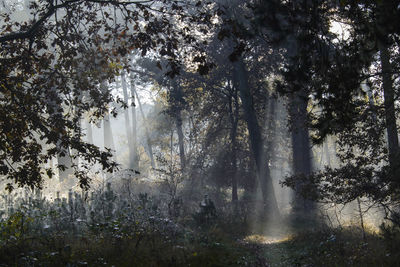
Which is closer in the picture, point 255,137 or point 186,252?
point 186,252

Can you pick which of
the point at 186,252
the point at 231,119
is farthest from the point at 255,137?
the point at 186,252

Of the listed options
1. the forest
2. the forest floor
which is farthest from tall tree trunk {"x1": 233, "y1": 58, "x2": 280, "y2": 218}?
the forest floor

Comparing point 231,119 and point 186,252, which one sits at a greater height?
point 231,119

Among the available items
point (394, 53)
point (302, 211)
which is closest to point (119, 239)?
point (394, 53)

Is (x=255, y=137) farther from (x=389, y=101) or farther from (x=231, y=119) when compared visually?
(x=389, y=101)

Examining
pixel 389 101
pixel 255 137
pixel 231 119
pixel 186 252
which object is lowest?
pixel 186 252

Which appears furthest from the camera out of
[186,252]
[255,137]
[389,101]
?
[255,137]

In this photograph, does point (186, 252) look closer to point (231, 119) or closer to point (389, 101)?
point (389, 101)

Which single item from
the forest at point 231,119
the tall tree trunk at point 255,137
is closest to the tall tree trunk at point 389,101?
the forest at point 231,119

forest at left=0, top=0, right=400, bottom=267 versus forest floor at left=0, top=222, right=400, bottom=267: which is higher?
forest at left=0, top=0, right=400, bottom=267

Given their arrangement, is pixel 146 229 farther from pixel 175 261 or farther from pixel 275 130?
pixel 275 130

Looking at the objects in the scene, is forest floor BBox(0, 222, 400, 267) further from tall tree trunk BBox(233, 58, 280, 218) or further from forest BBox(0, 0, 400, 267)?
tall tree trunk BBox(233, 58, 280, 218)

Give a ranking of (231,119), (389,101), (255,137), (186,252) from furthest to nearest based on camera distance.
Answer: (231,119), (255,137), (389,101), (186,252)

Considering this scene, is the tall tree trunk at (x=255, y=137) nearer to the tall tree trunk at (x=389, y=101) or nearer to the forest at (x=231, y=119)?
the forest at (x=231, y=119)
